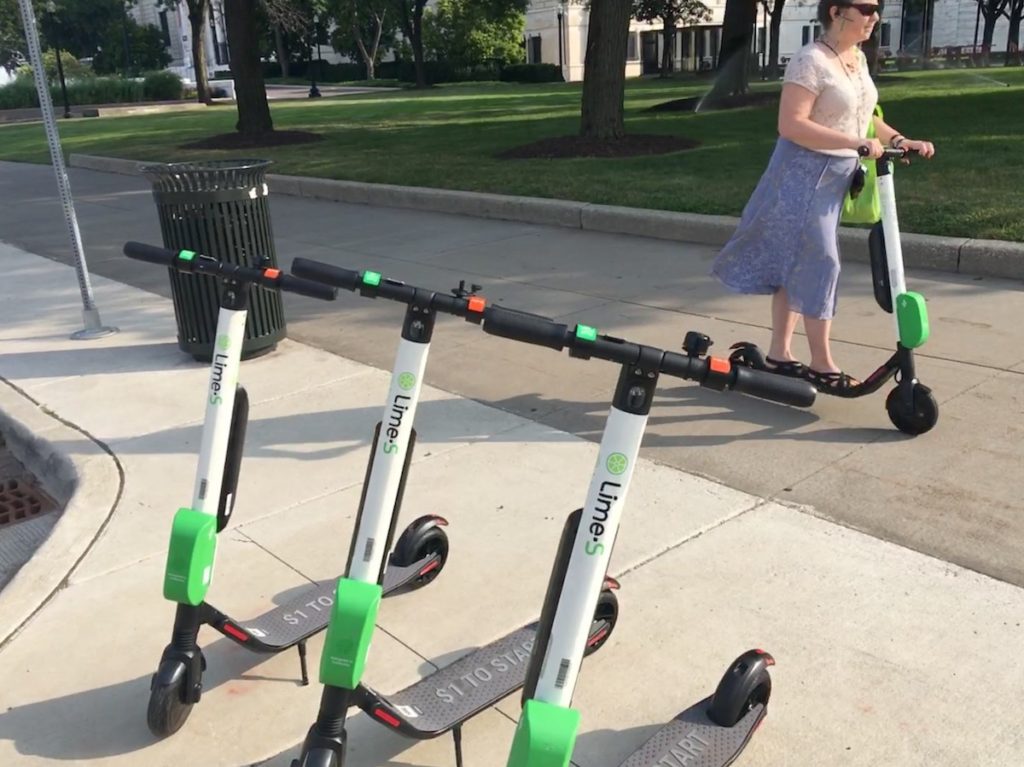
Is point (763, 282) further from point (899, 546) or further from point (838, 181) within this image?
point (899, 546)

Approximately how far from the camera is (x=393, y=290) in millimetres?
2297

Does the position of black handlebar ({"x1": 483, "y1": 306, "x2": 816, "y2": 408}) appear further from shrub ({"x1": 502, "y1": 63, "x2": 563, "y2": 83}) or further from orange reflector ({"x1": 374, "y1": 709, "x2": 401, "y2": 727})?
shrub ({"x1": 502, "y1": 63, "x2": 563, "y2": 83})

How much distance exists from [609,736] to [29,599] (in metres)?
2.14

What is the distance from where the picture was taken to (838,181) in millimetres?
4527

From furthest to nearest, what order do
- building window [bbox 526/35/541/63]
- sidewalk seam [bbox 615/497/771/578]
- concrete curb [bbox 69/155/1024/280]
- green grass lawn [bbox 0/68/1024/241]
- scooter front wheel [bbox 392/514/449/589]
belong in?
building window [bbox 526/35/541/63] < green grass lawn [bbox 0/68/1024/241] < concrete curb [bbox 69/155/1024/280] < sidewalk seam [bbox 615/497/771/578] < scooter front wheel [bbox 392/514/449/589]

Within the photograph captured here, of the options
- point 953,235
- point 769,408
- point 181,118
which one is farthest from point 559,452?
point 181,118

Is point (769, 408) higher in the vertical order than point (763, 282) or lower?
lower

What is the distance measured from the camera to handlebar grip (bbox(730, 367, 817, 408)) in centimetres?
196

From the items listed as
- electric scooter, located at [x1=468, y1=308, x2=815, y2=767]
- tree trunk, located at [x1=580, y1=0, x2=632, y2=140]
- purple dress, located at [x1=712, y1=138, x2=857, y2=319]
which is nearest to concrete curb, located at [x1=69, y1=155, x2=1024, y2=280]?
purple dress, located at [x1=712, y1=138, x2=857, y2=319]

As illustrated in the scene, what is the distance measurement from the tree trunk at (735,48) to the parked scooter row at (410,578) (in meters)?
21.6

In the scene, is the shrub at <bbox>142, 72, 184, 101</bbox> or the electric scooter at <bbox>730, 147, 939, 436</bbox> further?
the shrub at <bbox>142, 72, 184, 101</bbox>

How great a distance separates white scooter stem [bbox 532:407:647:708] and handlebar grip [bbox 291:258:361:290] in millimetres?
733

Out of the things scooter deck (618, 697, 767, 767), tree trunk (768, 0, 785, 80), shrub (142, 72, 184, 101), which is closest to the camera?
scooter deck (618, 697, 767, 767)

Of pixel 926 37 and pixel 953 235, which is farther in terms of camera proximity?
pixel 926 37
